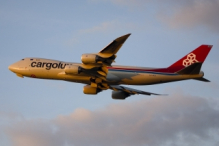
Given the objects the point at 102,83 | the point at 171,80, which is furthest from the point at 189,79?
the point at 102,83

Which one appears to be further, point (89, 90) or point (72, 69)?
point (89, 90)

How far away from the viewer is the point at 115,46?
56.8 metres

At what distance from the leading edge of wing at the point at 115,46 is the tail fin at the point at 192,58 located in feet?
42.5

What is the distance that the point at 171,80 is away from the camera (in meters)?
66.0

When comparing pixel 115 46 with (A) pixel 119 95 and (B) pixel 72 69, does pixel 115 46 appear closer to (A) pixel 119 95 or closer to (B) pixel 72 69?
(B) pixel 72 69

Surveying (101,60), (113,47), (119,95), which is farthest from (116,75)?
(113,47)

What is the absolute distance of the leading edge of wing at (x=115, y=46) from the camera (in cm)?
5534

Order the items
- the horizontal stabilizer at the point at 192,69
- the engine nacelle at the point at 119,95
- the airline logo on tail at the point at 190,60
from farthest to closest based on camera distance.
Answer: the engine nacelle at the point at 119,95 < the airline logo on tail at the point at 190,60 < the horizontal stabilizer at the point at 192,69

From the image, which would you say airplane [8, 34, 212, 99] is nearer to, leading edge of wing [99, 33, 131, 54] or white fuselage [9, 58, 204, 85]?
white fuselage [9, 58, 204, 85]

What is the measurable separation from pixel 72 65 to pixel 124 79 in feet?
27.7

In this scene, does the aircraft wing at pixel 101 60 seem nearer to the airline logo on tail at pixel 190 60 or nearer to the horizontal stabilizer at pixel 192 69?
the horizontal stabilizer at pixel 192 69

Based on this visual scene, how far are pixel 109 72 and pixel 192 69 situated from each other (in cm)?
1288

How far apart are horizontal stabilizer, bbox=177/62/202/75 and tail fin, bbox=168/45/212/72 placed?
6.86 ft

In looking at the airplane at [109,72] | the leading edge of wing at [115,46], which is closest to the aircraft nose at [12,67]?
the airplane at [109,72]
